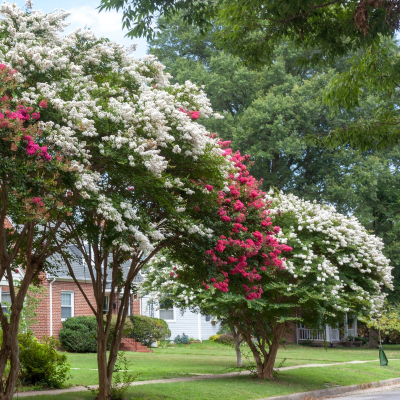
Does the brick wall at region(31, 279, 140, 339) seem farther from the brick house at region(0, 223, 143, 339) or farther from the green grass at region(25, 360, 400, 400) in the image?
the green grass at region(25, 360, 400, 400)

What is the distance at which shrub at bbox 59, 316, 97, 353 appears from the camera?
24.0 metres

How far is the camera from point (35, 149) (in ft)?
23.0

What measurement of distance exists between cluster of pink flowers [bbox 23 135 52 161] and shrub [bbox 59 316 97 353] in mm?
18155

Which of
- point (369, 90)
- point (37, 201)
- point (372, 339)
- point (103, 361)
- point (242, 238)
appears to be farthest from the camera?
point (372, 339)

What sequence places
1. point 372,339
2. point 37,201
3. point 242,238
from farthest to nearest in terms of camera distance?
point 372,339 → point 242,238 → point 37,201

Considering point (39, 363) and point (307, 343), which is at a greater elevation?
point (39, 363)

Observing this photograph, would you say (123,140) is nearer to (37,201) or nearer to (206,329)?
(37,201)

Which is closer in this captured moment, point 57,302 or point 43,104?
point 43,104

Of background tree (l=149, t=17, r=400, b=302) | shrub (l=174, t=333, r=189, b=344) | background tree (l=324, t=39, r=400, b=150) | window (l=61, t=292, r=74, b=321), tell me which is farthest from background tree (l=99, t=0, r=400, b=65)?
shrub (l=174, t=333, r=189, b=344)

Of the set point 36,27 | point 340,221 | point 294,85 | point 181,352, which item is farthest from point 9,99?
point 294,85

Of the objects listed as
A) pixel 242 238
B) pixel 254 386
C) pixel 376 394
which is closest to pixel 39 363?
pixel 254 386

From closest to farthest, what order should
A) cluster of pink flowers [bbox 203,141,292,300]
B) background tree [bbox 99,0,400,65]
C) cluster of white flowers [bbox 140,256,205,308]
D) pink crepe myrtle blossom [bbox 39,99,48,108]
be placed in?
1. pink crepe myrtle blossom [bbox 39,99,48,108]
2. background tree [bbox 99,0,400,65]
3. cluster of pink flowers [bbox 203,141,292,300]
4. cluster of white flowers [bbox 140,256,205,308]

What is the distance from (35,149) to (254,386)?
30.8 ft

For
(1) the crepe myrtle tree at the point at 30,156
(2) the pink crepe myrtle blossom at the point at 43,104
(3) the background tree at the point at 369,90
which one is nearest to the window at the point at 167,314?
(3) the background tree at the point at 369,90
